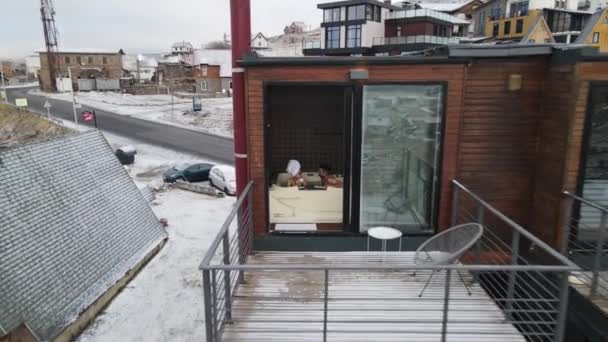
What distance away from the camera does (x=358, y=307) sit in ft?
13.6

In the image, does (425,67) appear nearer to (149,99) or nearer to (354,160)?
(354,160)

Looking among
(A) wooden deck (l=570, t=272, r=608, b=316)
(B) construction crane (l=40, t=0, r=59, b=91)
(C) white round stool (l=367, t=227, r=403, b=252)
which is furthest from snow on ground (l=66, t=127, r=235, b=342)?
(B) construction crane (l=40, t=0, r=59, b=91)

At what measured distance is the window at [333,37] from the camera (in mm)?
40125

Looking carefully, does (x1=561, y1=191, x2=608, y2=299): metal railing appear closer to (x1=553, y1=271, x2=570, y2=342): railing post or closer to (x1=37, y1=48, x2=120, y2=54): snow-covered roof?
(x1=553, y1=271, x2=570, y2=342): railing post

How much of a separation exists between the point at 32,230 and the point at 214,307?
26.2 feet

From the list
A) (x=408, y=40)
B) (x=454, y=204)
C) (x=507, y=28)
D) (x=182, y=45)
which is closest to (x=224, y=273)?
(x=454, y=204)

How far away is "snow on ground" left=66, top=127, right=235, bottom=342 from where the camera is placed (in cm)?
834

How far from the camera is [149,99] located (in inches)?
1982

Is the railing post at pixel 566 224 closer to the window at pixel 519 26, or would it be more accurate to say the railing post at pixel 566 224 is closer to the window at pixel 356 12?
the window at pixel 356 12

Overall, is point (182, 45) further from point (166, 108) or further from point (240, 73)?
point (240, 73)

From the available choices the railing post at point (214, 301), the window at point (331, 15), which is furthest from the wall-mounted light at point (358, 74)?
the window at point (331, 15)

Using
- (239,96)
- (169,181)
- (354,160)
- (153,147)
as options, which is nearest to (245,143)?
(239,96)

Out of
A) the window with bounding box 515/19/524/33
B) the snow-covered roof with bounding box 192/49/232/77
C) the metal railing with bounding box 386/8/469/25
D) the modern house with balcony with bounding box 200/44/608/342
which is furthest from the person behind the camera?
the snow-covered roof with bounding box 192/49/232/77

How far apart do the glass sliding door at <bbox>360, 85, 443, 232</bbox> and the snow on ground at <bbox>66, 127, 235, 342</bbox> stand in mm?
4960
